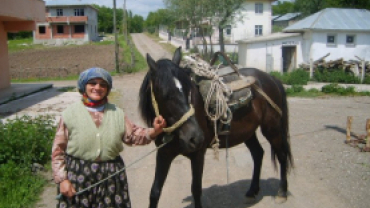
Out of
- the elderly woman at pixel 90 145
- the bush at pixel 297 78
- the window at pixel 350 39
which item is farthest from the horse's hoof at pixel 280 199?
the window at pixel 350 39

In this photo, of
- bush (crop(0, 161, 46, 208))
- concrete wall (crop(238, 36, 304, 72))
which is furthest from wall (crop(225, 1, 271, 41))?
bush (crop(0, 161, 46, 208))

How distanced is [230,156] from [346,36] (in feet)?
64.1

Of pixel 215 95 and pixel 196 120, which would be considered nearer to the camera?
pixel 196 120

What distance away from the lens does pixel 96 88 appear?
243cm

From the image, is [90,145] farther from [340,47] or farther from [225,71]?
[340,47]

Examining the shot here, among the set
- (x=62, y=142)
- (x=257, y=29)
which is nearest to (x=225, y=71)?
(x=62, y=142)

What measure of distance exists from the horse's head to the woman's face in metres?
0.57

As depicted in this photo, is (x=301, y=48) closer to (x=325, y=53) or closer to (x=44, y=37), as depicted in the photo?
(x=325, y=53)

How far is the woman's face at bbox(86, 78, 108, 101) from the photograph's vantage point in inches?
95.7

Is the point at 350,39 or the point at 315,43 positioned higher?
the point at 350,39

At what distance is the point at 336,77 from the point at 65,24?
4720cm

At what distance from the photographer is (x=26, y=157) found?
4.99m

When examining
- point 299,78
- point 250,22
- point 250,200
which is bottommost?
point 250,200

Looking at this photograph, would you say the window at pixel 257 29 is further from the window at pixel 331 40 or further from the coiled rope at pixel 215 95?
the coiled rope at pixel 215 95
